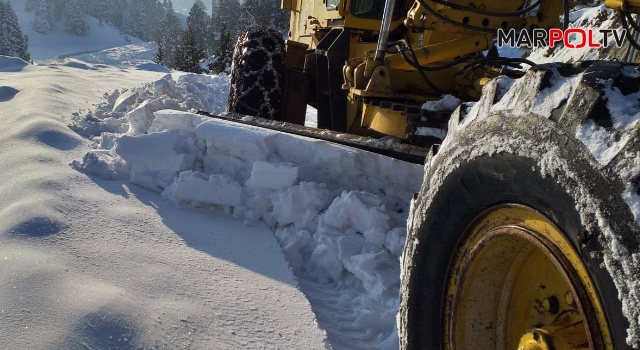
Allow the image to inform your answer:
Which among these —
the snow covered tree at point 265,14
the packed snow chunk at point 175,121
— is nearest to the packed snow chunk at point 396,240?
the packed snow chunk at point 175,121

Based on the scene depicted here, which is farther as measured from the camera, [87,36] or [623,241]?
[87,36]

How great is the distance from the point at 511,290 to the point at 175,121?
139 inches

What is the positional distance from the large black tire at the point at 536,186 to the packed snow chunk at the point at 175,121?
292 centimetres

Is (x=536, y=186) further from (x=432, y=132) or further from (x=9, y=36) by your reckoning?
(x=9, y=36)

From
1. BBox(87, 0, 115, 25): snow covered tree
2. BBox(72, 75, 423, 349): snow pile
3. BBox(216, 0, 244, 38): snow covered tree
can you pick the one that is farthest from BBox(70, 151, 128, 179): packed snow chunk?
BBox(87, 0, 115, 25): snow covered tree

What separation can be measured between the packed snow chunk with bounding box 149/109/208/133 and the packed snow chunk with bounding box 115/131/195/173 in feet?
0.64

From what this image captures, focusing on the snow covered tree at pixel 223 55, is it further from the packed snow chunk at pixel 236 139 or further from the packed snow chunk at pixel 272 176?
the packed snow chunk at pixel 272 176

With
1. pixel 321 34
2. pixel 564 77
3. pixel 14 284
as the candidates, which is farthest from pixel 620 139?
pixel 321 34

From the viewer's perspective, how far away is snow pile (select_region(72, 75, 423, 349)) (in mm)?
2990

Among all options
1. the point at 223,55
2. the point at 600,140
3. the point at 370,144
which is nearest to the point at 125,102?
the point at 370,144

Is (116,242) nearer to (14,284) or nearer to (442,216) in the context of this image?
(14,284)

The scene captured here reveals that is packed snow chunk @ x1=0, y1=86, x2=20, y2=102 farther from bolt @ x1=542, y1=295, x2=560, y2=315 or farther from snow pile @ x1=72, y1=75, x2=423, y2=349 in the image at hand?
bolt @ x1=542, y1=295, x2=560, y2=315

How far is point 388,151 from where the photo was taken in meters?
3.91

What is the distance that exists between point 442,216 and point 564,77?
56cm
